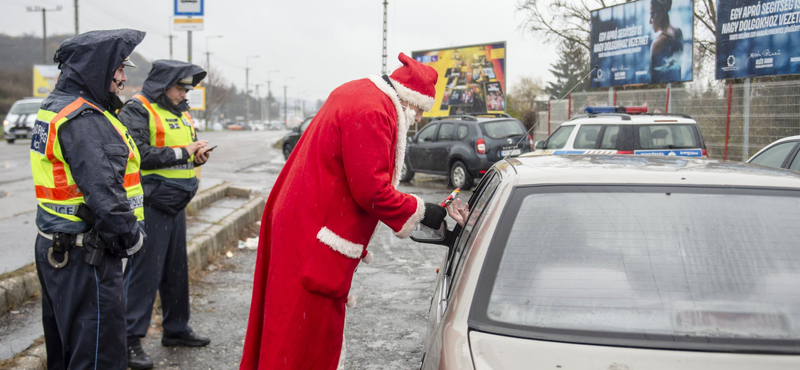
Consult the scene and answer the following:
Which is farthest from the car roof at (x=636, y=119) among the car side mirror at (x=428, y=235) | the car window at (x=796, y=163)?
the car side mirror at (x=428, y=235)

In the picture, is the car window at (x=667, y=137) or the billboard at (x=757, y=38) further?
the billboard at (x=757, y=38)

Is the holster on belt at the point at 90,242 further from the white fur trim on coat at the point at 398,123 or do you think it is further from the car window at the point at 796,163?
the car window at the point at 796,163

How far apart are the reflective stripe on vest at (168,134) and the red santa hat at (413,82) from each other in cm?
195

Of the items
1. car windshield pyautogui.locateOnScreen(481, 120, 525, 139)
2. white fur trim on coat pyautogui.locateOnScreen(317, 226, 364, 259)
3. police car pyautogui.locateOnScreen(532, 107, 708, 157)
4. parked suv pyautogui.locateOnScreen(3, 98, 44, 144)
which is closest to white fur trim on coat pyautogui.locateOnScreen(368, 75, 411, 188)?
white fur trim on coat pyautogui.locateOnScreen(317, 226, 364, 259)

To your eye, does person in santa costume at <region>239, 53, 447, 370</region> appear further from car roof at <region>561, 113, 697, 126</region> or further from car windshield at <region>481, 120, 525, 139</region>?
car windshield at <region>481, 120, 525, 139</region>

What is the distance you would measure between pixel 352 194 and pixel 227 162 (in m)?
18.1

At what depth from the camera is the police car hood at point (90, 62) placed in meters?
2.87

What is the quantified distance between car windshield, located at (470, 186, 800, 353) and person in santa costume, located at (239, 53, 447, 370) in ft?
1.84

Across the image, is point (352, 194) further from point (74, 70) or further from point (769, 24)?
point (769, 24)

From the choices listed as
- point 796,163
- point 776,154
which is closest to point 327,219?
point 796,163

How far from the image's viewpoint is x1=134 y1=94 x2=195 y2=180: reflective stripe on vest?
4090 millimetres

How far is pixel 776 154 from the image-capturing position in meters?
6.19

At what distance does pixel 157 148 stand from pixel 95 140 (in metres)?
1.22

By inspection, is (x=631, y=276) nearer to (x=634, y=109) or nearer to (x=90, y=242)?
(x=90, y=242)
